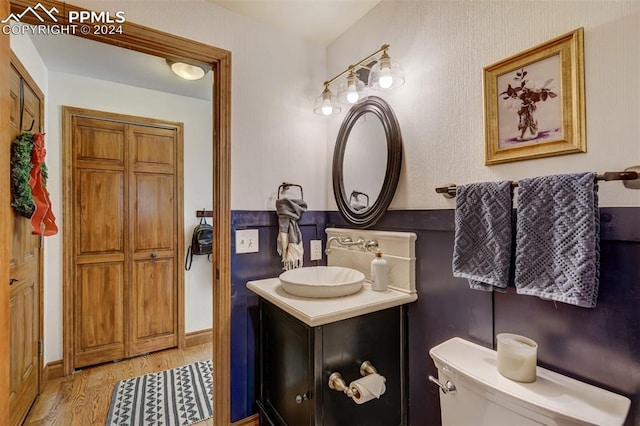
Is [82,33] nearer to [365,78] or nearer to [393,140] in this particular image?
[365,78]

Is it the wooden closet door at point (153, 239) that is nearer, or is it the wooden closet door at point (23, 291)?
the wooden closet door at point (23, 291)

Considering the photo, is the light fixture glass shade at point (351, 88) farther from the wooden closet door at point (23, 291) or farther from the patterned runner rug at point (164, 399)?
the patterned runner rug at point (164, 399)

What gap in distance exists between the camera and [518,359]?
0.88 m

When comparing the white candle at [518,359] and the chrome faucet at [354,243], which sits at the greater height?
the chrome faucet at [354,243]

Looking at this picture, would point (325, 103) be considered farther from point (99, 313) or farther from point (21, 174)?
point (99, 313)

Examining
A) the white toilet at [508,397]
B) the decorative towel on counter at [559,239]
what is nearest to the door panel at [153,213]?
the white toilet at [508,397]

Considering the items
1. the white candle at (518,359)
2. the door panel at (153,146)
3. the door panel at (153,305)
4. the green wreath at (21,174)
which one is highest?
the door panel at (153,146)

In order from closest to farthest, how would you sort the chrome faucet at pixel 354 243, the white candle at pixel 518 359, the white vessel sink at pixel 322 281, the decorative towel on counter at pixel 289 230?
the white candle at pixel 518 359 < the white vessel sink at pixel 322 281 < the chrome faucet at pixel 354 243 < the decorative towel on counter at pixel 289 230

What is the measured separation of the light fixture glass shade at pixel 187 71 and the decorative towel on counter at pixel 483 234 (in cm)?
202

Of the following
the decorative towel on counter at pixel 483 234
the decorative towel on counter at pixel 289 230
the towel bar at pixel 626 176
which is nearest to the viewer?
the towel bar at pixel 626 176

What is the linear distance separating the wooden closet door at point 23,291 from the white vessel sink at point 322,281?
146 cm

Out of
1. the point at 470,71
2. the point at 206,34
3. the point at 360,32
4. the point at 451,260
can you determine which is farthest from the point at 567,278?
the point at 206,34

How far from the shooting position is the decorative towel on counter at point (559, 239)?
2.61 feet

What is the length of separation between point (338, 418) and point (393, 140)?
1.26 metres
